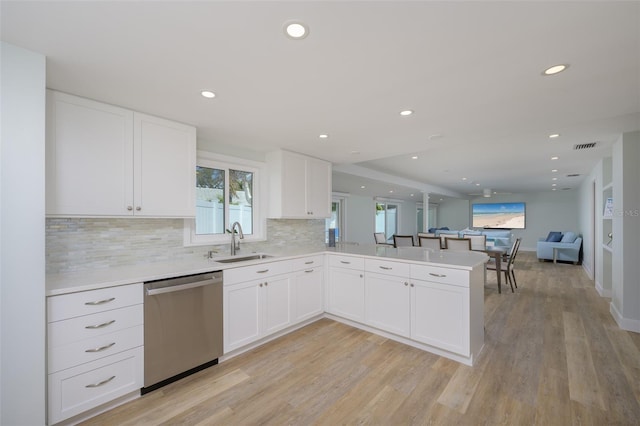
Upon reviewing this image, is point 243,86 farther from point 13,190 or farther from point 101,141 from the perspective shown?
point 13,190

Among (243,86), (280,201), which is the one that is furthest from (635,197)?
(243,86)

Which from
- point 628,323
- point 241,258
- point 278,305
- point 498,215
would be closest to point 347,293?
point 278,305

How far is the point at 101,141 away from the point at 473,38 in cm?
257

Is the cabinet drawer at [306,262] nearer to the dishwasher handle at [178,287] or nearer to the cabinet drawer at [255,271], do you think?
the cabinet drawer at [255,271]

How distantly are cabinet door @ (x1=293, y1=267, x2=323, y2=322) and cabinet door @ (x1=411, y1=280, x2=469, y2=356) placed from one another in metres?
1.18

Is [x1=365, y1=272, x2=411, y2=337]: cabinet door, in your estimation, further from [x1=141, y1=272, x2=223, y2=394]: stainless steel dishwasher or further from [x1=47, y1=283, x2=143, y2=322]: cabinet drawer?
[x1=47, y1=283, x2=143, y2=322]: cabinet drawer

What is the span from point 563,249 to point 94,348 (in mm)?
10063

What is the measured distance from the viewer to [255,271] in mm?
2730

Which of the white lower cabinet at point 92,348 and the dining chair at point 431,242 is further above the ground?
the dining chair at point 431,242

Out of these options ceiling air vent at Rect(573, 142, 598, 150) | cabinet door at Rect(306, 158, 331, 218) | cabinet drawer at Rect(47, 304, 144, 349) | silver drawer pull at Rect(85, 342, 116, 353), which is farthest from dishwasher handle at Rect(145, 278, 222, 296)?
ceiling air vent at Rect(573, 142, 598, 150)

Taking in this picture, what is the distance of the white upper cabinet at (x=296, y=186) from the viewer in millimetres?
3533

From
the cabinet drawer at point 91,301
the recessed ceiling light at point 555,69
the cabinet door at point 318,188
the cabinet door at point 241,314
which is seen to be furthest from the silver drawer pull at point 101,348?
the recessed ceiling light at point 555,69

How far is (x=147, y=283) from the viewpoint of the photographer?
204 centimetres

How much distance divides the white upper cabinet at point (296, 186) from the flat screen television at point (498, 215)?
10.4m
